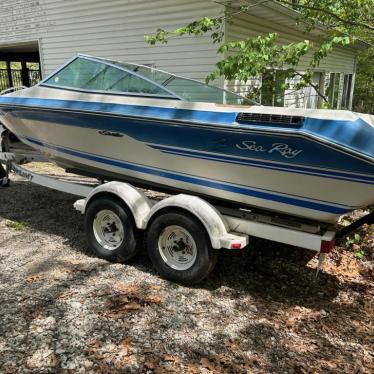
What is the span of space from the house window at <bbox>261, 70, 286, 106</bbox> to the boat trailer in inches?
99.8

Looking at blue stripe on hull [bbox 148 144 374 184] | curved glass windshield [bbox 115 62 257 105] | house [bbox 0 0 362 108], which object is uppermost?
house [bbox 0 0 362 108]

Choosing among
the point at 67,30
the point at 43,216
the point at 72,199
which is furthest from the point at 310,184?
the point at 67,30

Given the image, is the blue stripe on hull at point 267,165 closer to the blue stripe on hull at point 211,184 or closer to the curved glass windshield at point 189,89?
the blue stripe on hull at point 211,184

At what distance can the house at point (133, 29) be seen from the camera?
8.56 m

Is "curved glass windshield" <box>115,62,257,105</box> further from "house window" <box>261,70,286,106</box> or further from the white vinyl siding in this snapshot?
the white vinyl siding

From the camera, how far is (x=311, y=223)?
3.69 meters

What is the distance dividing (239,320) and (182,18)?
7.22m

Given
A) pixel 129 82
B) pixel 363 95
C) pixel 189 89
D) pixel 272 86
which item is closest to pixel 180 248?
pixel 189 89

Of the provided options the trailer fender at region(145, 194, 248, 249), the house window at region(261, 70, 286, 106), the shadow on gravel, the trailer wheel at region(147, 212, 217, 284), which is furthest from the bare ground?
the house window at region(261, 70, 286, 106)

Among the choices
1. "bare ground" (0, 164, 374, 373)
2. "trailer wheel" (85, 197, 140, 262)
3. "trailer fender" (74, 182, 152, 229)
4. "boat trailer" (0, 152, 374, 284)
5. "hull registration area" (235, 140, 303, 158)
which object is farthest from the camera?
"trailer wheel" (85, 197, 140, 262)

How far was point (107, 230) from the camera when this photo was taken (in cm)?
441

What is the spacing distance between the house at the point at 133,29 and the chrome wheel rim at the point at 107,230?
3.15 metres

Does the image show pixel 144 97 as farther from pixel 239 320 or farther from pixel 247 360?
pixel 247 360

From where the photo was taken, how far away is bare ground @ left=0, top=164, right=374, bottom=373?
9.41 feet
